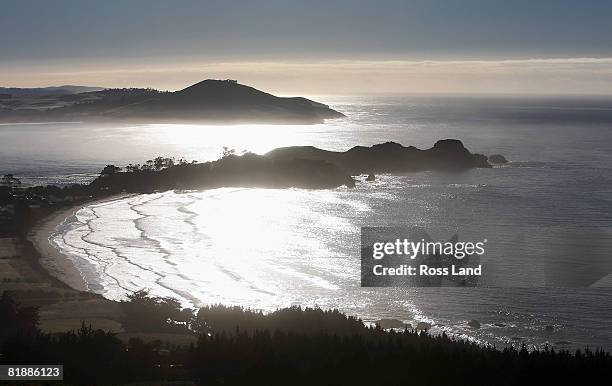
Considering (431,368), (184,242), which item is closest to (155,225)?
(184,242)

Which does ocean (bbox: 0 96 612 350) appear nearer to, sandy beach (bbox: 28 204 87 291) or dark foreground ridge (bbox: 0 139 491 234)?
sandy beach (bbox: 28 204 87 291)

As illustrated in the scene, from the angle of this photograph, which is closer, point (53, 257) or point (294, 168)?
point (53, 257)

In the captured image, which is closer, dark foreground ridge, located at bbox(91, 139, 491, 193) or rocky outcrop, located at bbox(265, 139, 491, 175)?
dark foreground ridge, located at bbox(91, 139, 491, 193)

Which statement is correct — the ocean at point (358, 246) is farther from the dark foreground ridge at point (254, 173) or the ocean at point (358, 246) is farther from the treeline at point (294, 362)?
the treeline at point (294, 362)

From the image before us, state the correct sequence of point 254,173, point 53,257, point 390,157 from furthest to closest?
point 390,157 → point 254,173 → point 53,257

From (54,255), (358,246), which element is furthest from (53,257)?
(358,246)

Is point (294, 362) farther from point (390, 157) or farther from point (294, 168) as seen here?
point (390, 157)

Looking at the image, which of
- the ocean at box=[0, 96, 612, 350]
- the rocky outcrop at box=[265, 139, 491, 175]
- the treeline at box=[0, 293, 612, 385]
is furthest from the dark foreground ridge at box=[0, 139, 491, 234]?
the treeline at box=[0, 293, 612, 385]

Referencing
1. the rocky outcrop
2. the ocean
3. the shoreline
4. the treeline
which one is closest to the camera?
the treeline

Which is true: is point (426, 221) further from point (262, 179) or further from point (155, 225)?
point (262, 179)
